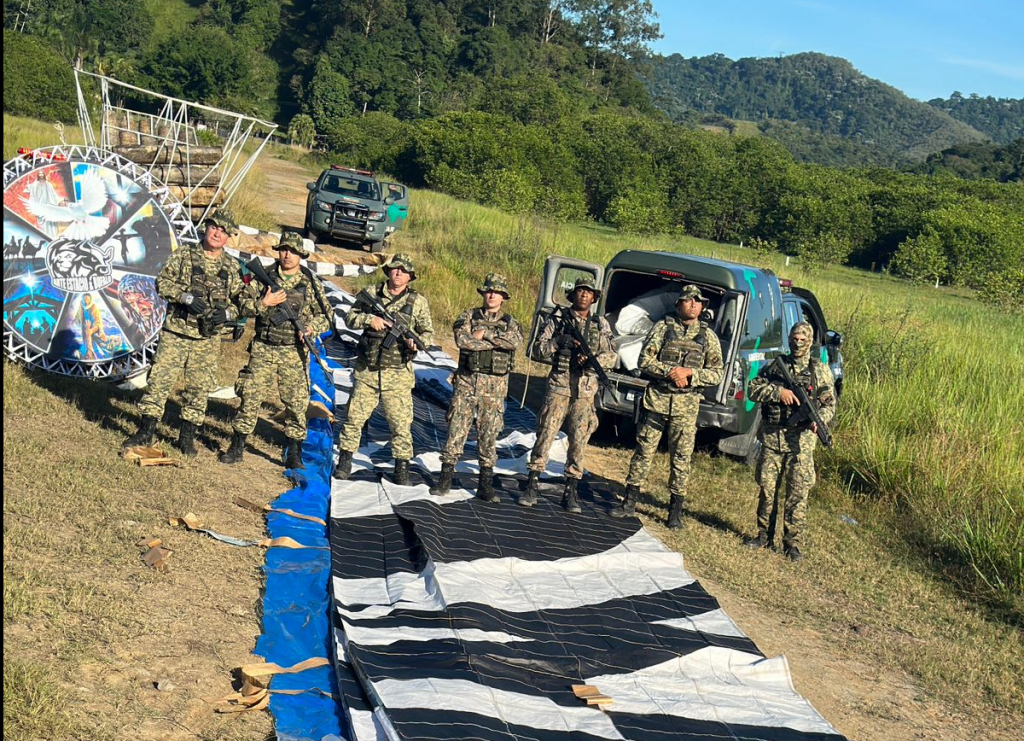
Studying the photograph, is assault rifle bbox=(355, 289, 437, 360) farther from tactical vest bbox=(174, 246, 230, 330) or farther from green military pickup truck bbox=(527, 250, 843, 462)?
green military pickup truck bbox=(527, 250, 843, 462)

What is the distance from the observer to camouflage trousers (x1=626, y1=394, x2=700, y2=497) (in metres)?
9.01

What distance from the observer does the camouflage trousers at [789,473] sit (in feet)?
28.9

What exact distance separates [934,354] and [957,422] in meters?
2.69

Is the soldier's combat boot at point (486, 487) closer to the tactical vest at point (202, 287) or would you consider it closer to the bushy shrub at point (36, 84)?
the tactical vest at point (202, 287)

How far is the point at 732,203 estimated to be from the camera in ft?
186

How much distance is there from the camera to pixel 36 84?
4431 cm

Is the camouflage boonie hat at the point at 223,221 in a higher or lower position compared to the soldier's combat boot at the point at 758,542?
higher

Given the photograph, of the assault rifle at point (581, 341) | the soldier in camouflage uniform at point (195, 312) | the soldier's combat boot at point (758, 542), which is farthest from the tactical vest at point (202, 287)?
the soldier's combat boot at point (758, 542)

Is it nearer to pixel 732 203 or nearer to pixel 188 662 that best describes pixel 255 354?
pixel 188 662

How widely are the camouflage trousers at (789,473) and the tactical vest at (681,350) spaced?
2.82ft

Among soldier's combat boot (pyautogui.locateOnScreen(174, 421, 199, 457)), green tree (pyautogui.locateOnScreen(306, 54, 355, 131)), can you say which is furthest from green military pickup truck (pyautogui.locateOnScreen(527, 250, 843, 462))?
green tree (pyautogui.locateOnScreen(306, 54, 355, 131))

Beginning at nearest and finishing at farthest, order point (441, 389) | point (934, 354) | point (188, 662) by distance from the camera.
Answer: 1. point (188, 662)
2. point (441, 389)
3. point (934, 354)

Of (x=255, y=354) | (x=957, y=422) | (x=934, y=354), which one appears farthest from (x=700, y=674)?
(x=934, y=354)

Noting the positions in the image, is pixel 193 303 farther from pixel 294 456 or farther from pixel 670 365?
pixel 670 365
